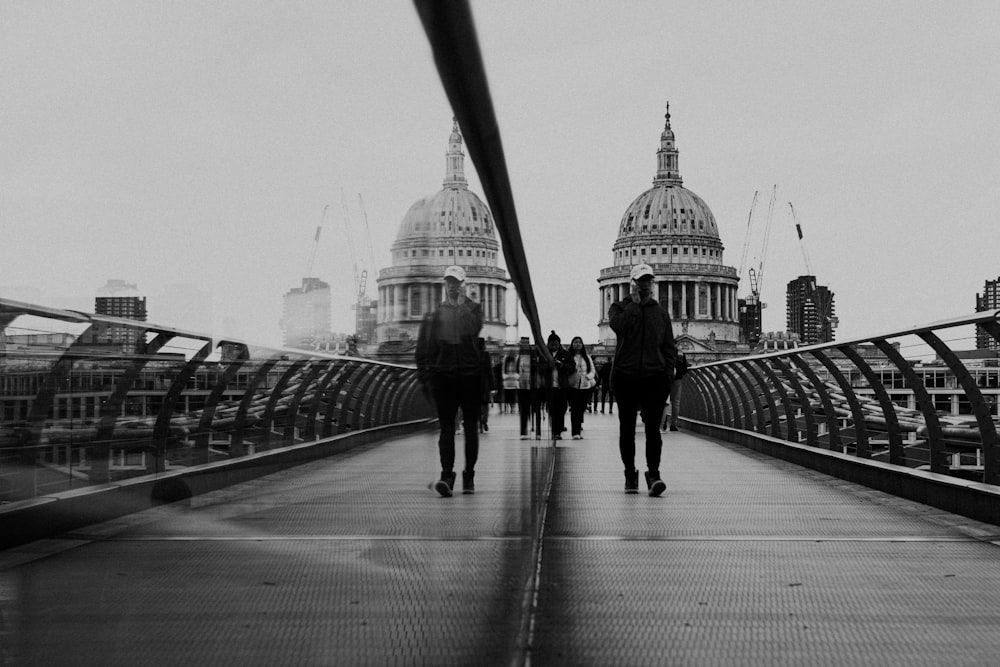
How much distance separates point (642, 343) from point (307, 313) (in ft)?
22.4

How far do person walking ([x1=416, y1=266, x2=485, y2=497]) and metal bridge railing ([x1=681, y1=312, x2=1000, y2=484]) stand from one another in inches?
195

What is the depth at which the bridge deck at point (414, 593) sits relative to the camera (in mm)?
2549

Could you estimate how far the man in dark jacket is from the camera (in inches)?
336

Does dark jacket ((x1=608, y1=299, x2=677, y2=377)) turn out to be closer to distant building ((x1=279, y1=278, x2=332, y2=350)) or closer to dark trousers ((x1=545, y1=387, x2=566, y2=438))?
dark trousers ((x1=545, y1=387, x2=566, y2=438))

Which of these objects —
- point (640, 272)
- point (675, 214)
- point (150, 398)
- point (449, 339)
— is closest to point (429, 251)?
point (449, 339)

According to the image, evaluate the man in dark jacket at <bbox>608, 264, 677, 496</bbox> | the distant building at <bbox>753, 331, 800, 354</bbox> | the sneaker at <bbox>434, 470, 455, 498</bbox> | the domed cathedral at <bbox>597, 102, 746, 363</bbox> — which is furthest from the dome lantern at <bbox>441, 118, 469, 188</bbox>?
the domed cathedral at <bbox>597, 102, 746, 363</bbox>

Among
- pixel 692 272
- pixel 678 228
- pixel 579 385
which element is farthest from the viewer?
pixel 678 228

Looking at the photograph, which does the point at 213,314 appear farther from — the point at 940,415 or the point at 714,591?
the point at 940,415

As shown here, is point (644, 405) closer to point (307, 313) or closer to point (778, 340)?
point (307, 313)

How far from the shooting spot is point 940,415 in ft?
28.4

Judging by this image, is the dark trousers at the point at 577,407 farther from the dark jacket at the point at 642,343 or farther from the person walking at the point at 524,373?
the person walking at the point at 524,373

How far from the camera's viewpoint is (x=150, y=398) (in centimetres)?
284

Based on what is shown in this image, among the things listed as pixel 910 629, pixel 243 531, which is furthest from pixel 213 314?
pixel 910 629

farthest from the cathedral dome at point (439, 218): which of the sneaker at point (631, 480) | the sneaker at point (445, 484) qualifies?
the sneaker at point (631, 480)
